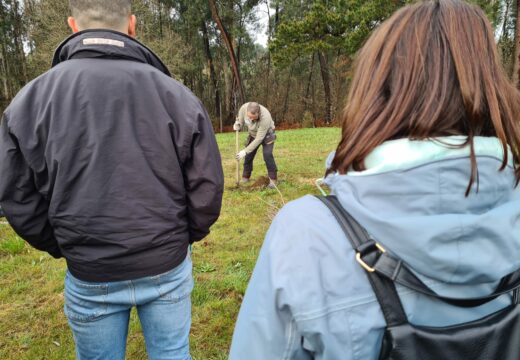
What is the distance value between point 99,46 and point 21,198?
0.62 meters

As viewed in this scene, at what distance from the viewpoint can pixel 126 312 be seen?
4.99 ft

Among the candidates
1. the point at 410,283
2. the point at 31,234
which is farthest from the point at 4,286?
the point at 410,283

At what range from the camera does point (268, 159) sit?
7406 mm

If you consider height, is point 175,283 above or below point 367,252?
below

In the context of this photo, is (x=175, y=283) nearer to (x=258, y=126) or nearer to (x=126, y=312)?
(x=126, y=312)

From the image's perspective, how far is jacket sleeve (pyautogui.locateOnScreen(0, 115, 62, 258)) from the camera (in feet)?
4.31

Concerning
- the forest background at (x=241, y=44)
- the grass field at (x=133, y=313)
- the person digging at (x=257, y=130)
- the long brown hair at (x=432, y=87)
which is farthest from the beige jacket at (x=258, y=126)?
the long brown hair at (x=432, y=87)

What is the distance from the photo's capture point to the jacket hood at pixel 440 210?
70cm

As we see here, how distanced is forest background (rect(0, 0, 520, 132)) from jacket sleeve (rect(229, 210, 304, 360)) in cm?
926

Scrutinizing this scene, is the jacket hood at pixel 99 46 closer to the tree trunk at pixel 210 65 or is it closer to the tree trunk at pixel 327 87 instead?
the tree trunk at pixel 327 87

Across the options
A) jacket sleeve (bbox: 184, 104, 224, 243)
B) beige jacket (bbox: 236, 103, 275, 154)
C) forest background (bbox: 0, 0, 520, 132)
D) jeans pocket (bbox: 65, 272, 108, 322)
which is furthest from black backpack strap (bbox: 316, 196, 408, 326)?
forest background (bbox: 0, 0, 520, 132)

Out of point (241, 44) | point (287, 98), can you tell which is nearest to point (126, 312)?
point (241, 44)

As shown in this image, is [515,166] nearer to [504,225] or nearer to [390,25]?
[504,225]

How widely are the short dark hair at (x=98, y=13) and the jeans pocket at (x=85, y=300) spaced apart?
97 cm
